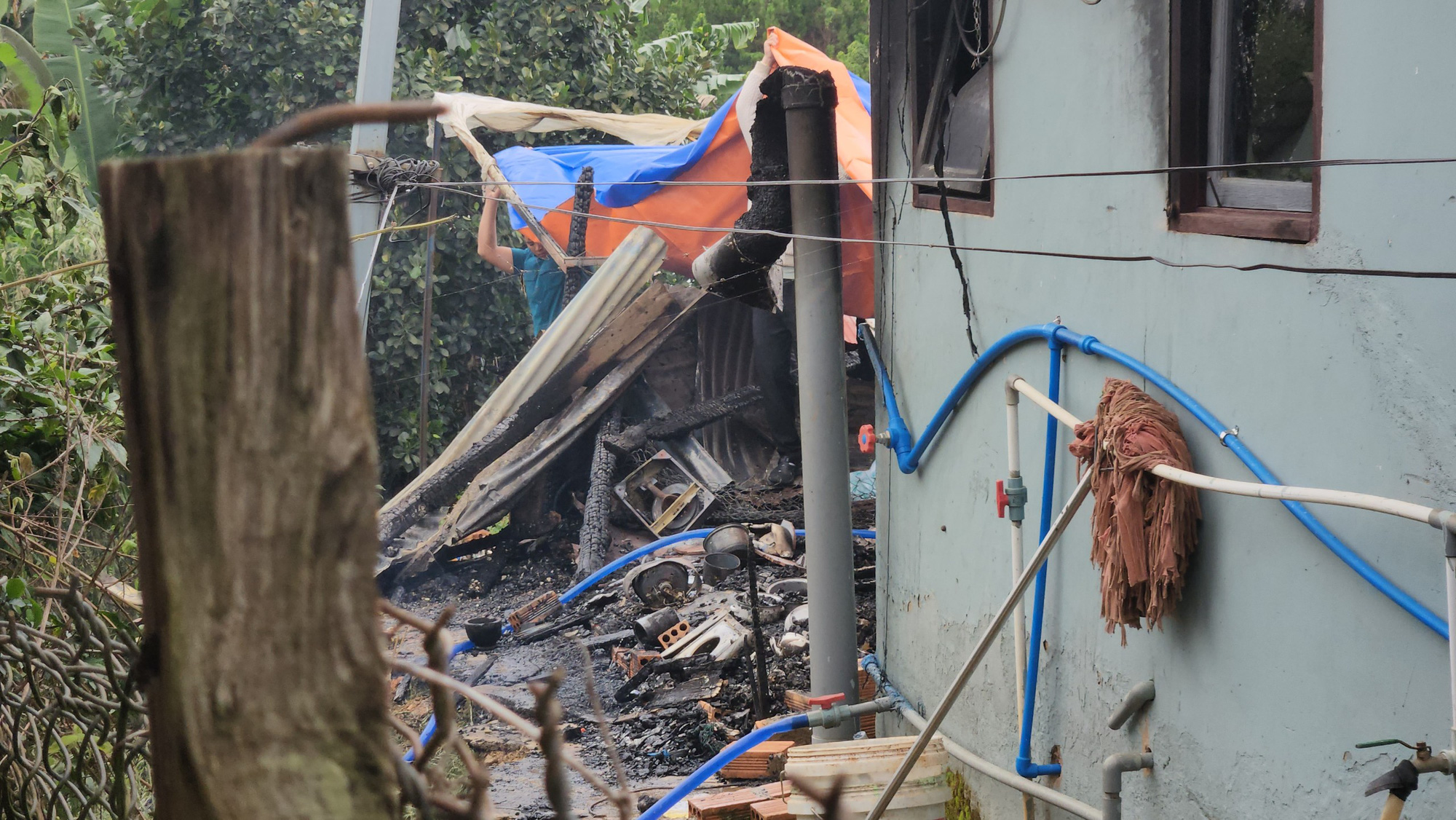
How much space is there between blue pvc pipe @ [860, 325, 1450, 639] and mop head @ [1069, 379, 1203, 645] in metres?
0.12

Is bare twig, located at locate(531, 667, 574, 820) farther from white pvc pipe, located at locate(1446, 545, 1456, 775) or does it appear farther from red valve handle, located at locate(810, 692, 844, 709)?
red valve handle, located at locate(810, 692, 844, 709)

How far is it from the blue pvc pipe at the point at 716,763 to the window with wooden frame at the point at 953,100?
271 centimetres

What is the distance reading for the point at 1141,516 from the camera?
334cm

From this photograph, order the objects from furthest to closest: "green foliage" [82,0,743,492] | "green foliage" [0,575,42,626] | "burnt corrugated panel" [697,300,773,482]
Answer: "green foliage" [82,0,743,492] < "burnt corrugated panel" [697,300,773,482] < "green foliage" [0,575,42,626]

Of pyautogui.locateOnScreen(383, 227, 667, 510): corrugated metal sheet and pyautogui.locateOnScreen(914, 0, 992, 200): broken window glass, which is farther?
pyautogui.locateOnScreen(383, 227, 667, 510): corrugated metal sheet

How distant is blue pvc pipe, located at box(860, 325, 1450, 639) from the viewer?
255 centimetres

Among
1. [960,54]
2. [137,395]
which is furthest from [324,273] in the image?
[960,54]

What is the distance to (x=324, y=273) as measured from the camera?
37.4 inches

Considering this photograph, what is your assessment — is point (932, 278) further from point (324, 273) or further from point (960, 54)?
point (324, 273)

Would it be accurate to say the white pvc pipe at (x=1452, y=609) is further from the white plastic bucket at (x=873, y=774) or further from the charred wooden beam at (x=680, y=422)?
the charred wooden beam at (x=680, y=422)

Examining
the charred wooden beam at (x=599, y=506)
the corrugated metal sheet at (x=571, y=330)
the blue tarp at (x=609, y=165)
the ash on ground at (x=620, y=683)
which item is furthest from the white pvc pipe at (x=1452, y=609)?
the corrugated metal sheet at (x=571, y=330)

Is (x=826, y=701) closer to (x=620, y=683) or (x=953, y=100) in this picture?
(x=620, y=683)

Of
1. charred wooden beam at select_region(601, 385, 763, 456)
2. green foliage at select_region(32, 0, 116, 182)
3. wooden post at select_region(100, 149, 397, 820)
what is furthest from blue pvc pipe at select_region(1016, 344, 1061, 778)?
green foliage at select_region(32, 0, 116, 182)

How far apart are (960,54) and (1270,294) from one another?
282 cm
